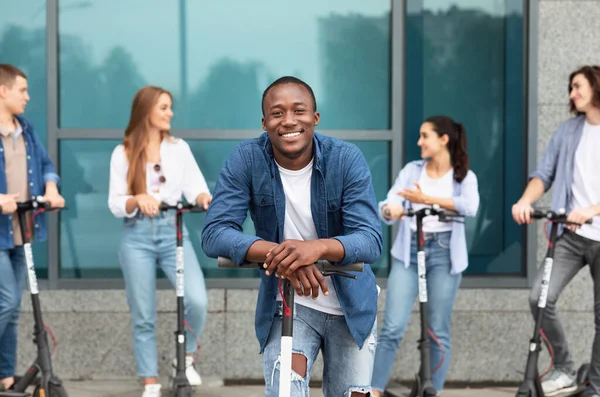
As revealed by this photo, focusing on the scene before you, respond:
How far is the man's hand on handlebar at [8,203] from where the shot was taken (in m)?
5.43

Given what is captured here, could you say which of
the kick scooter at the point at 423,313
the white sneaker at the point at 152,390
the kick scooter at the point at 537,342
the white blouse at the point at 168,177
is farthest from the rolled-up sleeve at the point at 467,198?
the white sneaker at the point at 152,390

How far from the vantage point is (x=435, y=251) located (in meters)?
6.06

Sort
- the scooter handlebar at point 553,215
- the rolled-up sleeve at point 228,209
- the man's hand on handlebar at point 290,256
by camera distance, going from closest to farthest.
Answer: the man's hand on handlebar at point 290,256 → the rolled-up sleeve at point 228,209 → the scooter handlebar at point 553,215

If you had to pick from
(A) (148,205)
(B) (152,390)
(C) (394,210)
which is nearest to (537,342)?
(C) (394,210)

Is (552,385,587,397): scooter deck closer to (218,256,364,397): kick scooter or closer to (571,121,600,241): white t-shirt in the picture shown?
(571,121,600,241): white t-shirt

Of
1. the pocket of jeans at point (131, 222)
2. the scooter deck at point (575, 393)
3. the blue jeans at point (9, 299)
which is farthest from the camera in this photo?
the scooter deck at point (575, 393)

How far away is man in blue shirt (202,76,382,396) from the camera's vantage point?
338 centimetres

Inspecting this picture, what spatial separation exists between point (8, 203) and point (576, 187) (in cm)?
357

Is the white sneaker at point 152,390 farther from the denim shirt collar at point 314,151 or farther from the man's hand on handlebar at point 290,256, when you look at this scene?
the man's hand on handlebar at point 290,256

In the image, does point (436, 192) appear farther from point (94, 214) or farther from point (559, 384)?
point (94, 214)

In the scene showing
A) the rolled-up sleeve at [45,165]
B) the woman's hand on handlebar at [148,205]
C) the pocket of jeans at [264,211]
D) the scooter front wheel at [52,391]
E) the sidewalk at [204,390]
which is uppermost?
the rolled-up sleeve at [45,165]

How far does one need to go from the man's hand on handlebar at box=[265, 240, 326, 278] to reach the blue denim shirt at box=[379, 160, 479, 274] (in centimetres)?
289

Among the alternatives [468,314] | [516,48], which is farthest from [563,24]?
[468,314]

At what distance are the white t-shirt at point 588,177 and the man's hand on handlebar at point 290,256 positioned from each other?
11.0 ft
